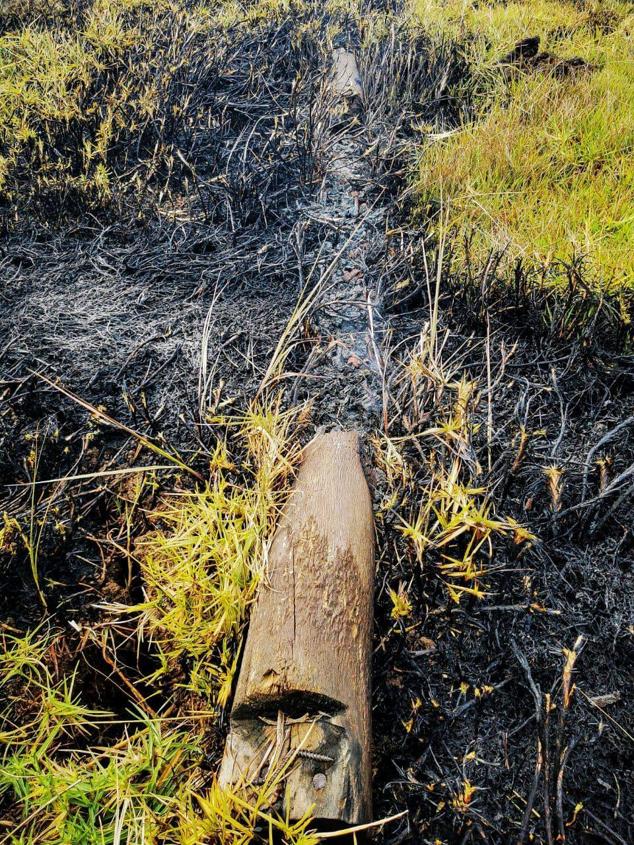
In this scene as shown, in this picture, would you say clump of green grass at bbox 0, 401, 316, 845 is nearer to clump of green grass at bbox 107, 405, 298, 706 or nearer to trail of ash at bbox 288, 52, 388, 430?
clump of green grass at bbox 107, 405, 298, 706

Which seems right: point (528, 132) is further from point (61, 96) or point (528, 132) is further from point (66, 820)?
point (66, 820)

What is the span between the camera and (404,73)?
12.6 ft

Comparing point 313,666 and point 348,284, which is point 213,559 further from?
point 348,284

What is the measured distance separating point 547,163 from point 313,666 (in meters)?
2.79

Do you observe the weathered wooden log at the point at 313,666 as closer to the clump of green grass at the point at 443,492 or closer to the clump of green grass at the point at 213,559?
the clump of green grass at the point at 213,559

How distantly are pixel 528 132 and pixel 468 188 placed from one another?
779 mm

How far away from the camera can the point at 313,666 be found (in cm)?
119

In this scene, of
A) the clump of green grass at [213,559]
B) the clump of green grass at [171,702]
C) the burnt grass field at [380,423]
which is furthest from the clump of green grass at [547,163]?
the clump of green grass at [171,702]

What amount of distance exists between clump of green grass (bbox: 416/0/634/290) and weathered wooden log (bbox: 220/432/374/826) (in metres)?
1.46

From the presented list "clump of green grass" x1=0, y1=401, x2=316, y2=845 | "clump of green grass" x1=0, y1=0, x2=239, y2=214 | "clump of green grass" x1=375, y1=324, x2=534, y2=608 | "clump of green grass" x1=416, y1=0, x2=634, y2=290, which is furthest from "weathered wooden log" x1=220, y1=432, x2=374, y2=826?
"clump of green grass" x1=0, y1=0, x2=239, y2=214

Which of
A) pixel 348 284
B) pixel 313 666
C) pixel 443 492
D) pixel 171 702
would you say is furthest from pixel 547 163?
pixel 171 702

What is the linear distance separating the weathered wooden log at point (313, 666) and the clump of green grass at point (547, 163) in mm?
1456

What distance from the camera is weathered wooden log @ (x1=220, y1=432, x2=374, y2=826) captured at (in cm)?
109

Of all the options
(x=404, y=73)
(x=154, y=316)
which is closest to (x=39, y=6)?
(x=404, y=73)
